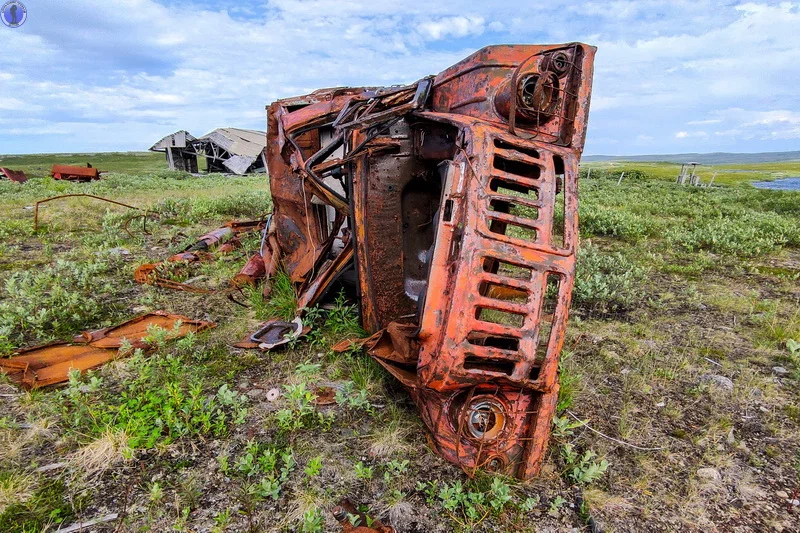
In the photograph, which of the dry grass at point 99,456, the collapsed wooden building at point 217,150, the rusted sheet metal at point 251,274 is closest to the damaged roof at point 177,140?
the collapsed wooden building at point 217,150

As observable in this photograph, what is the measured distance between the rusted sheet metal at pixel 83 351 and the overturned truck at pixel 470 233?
1.44 metres

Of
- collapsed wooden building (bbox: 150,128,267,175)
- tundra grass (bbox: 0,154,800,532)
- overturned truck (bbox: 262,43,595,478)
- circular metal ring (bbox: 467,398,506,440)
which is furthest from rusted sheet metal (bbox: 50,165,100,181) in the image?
circular metal ring (bbox: 467,398,506,440)

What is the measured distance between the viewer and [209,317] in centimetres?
477

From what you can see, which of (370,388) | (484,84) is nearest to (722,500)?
(370,388)

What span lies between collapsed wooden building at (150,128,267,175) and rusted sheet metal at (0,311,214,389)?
29576 mm

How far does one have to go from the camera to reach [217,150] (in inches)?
1331

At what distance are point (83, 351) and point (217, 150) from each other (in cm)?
3368

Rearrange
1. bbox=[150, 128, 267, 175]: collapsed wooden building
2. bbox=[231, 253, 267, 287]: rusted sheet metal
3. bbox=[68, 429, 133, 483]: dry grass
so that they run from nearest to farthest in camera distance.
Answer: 1. bbox=[68, 429, 133, 483]: dry grass
2. bbox=[231, 253, 267, 287]: rusted sheet metal
3. bbox=[150, 128, 267, 175]: collapsed wooden building

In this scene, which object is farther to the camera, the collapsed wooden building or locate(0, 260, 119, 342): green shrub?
the collapsed wooden building

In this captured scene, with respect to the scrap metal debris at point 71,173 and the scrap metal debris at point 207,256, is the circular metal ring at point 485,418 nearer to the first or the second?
the scrap metal debris at point 207,256

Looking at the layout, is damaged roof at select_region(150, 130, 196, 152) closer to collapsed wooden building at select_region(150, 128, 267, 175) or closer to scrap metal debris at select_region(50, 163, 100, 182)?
collapsed wooden building at select_region(150, 128, 267, 175)

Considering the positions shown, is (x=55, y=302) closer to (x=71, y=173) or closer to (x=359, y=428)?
(x=359, y=428)

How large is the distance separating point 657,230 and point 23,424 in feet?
35.1

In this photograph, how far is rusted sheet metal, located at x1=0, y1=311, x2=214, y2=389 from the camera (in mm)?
3443
